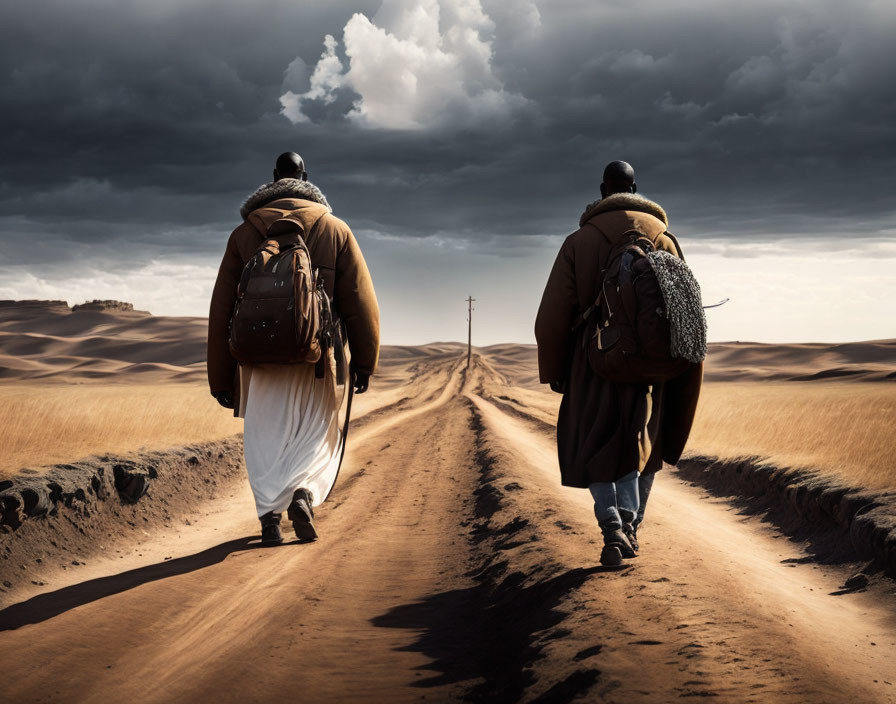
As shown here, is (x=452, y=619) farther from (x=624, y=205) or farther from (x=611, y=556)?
(x=624, y=205)

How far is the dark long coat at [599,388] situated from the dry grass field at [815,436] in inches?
132

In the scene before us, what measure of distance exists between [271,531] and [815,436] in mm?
8746

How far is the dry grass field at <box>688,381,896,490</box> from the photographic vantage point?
8977mm

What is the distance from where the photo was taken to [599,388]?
544cm

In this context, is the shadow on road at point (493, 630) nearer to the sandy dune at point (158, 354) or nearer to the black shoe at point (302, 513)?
the black shoe at point (302, 513)

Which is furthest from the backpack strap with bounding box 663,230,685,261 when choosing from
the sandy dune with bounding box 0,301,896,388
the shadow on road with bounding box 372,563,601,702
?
the sandy dune with bounding box 0,301,896,388

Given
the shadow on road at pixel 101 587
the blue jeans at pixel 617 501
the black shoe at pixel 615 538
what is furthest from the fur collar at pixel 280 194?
the black shoe at pixel 615 538

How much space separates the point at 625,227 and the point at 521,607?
97.5 inches

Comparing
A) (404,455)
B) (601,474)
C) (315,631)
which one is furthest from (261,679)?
(404,455)

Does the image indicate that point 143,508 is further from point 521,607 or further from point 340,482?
point 521,607

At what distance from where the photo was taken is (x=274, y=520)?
21.7ft

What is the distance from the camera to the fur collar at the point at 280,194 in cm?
693

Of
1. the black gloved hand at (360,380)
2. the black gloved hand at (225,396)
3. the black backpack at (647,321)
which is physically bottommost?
the black gloved hand at (225,396)

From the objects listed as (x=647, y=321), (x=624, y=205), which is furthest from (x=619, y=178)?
(x=647, y=321)
